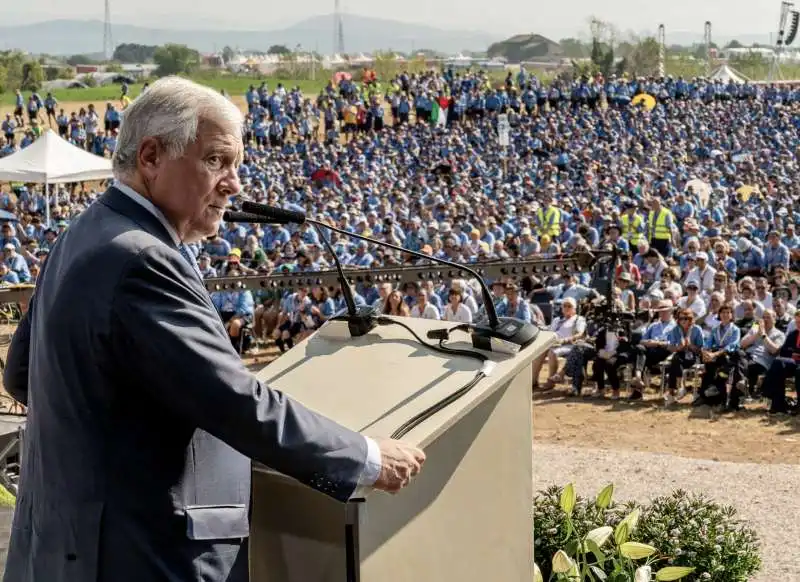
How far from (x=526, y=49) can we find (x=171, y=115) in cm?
14517

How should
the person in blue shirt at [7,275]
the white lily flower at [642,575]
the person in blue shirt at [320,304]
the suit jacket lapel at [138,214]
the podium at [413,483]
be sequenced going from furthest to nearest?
the person in blue shirt at [7,275] → the person in blue shirt at [320,304] → the white lily flower at [642,575] → the podium at [413,483] → the suit jacket lapel at [138,214]

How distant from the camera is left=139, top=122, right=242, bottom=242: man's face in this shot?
6.01 ft

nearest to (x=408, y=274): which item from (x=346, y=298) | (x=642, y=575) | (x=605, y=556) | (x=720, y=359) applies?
(x=605, y=556)

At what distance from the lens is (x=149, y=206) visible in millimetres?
1871

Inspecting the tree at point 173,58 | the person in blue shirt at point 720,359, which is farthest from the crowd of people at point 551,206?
the tree at point 173,58

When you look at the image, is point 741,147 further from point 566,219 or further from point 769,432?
point 769,432

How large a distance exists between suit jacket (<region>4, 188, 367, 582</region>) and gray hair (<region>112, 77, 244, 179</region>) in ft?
0.40

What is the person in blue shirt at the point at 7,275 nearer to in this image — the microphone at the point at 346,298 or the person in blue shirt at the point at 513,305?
the person in blue shirt at the point at 513,305

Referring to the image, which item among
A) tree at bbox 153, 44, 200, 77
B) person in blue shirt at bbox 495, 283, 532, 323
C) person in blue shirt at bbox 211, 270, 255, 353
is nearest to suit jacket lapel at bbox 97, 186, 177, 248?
person in blue shirt at bbox 495, 283, 532, 323

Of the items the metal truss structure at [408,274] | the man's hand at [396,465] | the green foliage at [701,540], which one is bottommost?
the green foliage at [701,540]

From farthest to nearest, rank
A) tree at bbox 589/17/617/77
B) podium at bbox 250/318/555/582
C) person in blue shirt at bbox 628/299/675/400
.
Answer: tree at bbox 589/17/617/77, person in blue shirt at bbox 628/299/675/400, podium at bbox 250/318/555/582

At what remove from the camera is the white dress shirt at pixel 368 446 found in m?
1.82

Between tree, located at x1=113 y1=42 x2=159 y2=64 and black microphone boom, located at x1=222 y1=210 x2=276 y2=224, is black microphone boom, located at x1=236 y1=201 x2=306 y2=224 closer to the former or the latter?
black microphone boom, located at x1=222 y1=210 x2=276 y2=224

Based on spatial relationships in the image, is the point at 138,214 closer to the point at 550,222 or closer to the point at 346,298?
the point at 346,298
